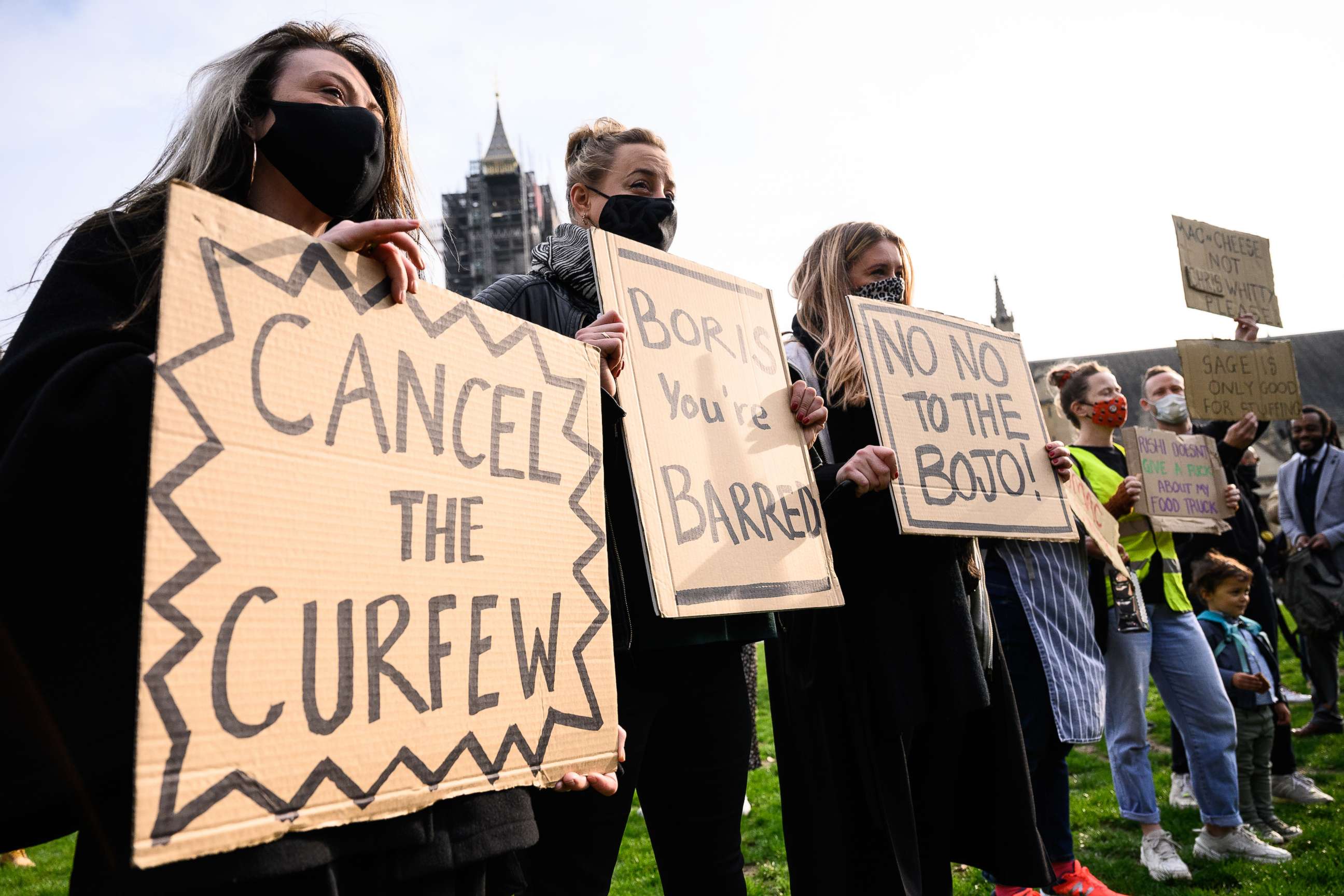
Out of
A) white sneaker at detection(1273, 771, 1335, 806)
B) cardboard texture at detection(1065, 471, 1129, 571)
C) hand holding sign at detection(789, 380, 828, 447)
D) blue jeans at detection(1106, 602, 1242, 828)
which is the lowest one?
white sneaker at detection(1273, 771, 1335, 806)

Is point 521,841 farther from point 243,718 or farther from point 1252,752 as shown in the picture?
point 1252,752

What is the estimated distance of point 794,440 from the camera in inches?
98.9

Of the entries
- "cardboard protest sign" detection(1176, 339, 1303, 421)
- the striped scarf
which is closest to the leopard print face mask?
the striped scarf

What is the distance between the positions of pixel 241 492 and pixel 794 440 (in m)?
1.55

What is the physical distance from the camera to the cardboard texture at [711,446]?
2053mm

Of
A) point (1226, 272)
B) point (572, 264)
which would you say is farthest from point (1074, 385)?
point (572, 264)

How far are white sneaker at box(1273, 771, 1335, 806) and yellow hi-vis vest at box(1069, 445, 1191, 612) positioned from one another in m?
1.78

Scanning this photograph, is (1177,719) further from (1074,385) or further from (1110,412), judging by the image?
(1074,385)

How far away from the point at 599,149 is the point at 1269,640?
→ 5.17 metres

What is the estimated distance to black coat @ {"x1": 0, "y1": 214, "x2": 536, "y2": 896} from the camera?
3.84ft

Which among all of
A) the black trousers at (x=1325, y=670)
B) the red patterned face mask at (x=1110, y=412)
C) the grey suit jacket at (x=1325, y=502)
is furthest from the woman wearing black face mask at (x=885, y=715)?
the grey suit jacket at (x=1325, y=502)

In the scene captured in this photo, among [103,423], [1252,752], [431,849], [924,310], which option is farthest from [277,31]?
[1252,752]

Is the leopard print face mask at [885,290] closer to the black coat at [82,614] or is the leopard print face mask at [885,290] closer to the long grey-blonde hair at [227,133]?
the long grey-blonde hair at [227,133]

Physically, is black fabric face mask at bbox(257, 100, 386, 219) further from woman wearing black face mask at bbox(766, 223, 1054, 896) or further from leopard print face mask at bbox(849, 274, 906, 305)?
leopard print face mask at bbox(849, 274, 906, 305)
